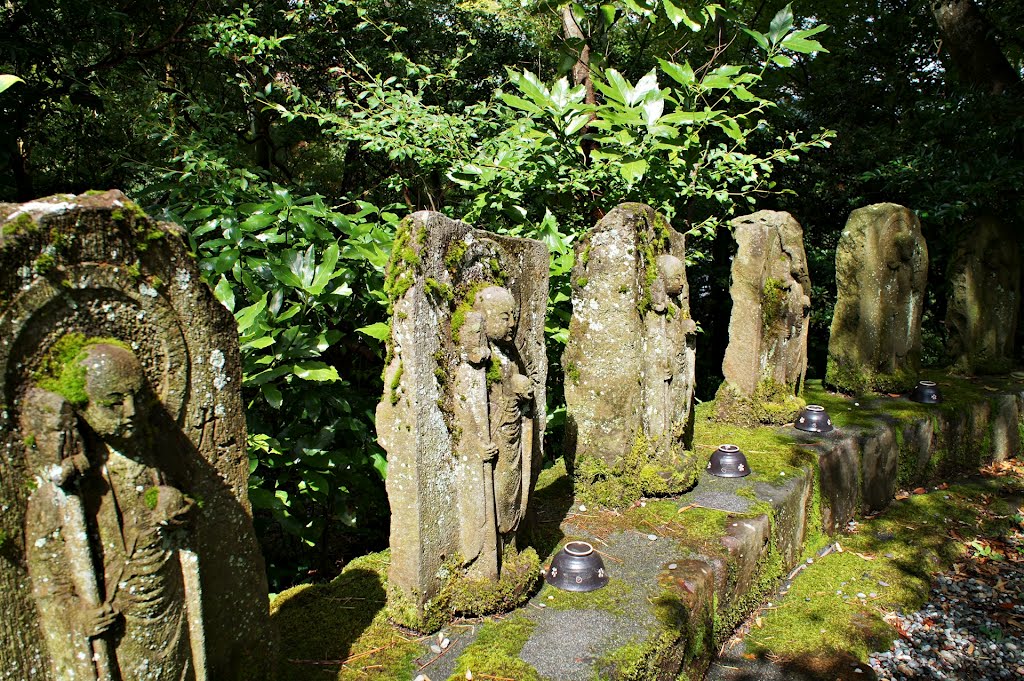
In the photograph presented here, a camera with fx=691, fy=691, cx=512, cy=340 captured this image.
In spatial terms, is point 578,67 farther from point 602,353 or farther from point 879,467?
point 879,467

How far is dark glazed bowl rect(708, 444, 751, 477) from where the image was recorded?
17.3ft

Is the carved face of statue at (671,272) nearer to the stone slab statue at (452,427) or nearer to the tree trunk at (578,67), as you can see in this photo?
the stone slab statue at (452,427)

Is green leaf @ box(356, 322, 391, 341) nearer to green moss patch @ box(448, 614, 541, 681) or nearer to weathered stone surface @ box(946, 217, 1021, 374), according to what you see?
green moss patch @ box(448, 614, 541, 681)

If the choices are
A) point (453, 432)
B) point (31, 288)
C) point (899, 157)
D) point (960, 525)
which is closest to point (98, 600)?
point (31, 288)

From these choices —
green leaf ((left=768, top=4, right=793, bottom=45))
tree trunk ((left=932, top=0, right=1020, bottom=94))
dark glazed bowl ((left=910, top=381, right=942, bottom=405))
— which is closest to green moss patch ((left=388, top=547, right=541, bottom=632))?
green leaf ((left=768, top=4, right=793, bottom=45))

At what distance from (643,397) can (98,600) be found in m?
3.56

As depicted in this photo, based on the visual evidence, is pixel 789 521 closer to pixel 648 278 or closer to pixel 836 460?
pixel 836 460

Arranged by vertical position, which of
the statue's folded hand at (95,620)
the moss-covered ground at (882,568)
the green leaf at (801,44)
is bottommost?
the moss-covered ground at (882,568)

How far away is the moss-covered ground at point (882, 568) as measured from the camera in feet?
14.4


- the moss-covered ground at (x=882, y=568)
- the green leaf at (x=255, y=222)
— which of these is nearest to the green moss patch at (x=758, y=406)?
the moss-covered ground at (x=882, y=568)

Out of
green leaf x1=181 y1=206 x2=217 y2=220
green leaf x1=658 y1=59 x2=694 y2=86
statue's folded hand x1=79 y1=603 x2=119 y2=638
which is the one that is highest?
green leaf x1=658 y1=59 x2=694 y2=86

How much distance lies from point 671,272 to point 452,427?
Result: 7.34 ft

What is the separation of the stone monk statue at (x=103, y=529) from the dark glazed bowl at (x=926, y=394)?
24.8 feet

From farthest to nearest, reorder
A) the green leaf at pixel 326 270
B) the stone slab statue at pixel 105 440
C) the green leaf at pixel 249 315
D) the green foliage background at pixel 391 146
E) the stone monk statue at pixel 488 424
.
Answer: the green foliage background at pixel 391 146
the green leaf at pixel 326 270
the green leaf at pixel 249 315
the stone monk statue at pixel 488 424
the stone slab statue at pixel 105 440
